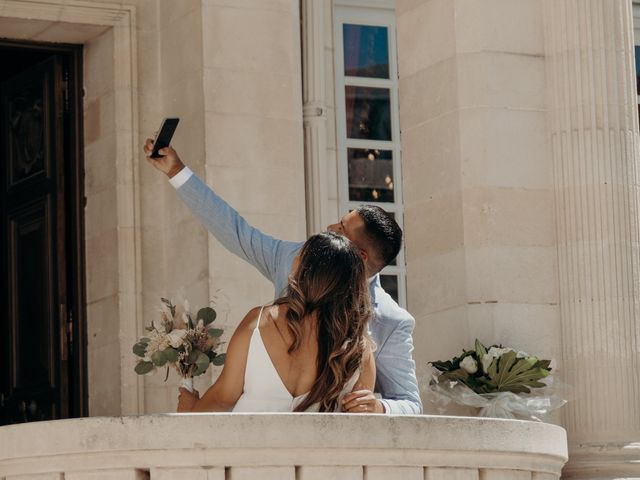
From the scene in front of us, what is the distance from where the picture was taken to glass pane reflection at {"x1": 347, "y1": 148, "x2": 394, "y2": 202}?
12898mm

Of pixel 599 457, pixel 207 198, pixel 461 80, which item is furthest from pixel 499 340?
pixel 207 198

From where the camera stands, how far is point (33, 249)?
39.0ft

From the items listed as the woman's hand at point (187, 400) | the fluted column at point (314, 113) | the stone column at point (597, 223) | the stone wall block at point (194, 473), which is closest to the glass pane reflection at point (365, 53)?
the fluted column at point (314, 113)

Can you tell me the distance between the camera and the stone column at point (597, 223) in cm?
917

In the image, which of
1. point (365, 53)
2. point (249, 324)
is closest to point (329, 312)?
point (249, 324)

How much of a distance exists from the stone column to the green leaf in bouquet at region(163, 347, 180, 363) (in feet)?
8.37

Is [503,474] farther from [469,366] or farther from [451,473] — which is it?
[469,366]

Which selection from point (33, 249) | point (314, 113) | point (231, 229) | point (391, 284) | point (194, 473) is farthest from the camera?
point (391, 284)

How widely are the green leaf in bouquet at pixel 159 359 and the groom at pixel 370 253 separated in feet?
1.91

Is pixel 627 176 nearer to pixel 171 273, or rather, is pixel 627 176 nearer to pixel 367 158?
pixel 171 273

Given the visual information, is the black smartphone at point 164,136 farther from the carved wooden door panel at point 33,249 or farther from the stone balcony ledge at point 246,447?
the carved wooden door panel at point 33,249

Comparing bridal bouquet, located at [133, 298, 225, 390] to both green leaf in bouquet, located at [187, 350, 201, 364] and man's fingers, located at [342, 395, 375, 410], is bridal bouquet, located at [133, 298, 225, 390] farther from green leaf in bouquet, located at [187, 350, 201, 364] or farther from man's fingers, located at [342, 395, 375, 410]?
man's fingers, located at [342, 395, 375, 410]

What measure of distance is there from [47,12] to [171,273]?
1869 mm

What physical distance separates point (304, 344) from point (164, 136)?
1.38 meters
